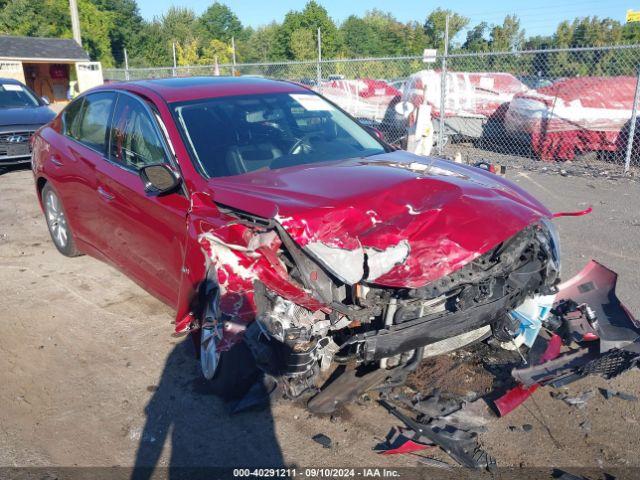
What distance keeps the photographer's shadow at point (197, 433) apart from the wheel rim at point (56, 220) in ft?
9.02

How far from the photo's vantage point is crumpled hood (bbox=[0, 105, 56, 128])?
1020 centimetres

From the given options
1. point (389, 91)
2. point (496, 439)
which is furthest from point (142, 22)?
point (496, 439)

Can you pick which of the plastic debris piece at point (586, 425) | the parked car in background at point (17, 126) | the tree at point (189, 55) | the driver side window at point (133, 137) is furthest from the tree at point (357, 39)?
the plastic debris piece at point (586, 425)

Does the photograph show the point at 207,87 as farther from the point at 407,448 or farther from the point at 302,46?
the point at 302,46

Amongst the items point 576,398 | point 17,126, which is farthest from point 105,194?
point 17,126

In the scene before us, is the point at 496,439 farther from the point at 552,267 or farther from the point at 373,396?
the point at 552,267

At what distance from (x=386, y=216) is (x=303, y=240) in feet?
1.59

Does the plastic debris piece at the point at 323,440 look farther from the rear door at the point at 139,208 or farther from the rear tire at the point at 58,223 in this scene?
the rear tire at the point at 58,223

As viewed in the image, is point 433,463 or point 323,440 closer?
point 433,463

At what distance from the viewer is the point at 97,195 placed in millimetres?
4574

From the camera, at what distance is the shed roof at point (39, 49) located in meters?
31.8

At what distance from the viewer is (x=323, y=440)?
3.06 m

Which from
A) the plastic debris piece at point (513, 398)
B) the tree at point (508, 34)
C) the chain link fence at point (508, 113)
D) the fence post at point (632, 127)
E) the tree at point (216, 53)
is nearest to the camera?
the plastic debris piece at point (513, 398)

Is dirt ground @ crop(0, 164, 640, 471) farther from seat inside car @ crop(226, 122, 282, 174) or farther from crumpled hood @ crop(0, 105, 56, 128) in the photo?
crumpled hood @ crop(0, 105, 56, 128)
